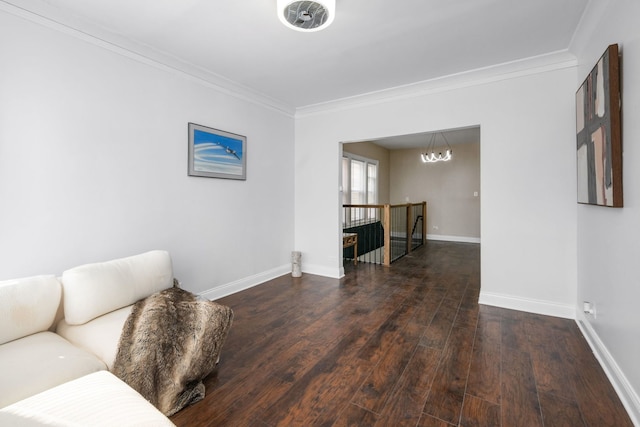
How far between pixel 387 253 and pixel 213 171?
328cm

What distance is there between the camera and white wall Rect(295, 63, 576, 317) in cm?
288

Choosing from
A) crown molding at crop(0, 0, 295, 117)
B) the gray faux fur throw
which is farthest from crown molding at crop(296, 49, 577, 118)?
the gray faux fur throw

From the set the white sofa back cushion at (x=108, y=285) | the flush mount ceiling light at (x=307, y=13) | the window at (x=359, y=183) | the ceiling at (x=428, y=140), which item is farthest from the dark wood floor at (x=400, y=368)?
the ceiling at (x=428, y=140)

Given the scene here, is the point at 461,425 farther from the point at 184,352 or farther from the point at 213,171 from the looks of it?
the point at 213,171

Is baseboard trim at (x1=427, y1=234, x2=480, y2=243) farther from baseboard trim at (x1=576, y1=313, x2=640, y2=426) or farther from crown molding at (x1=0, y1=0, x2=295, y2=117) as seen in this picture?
crown molding at (x1=0, y1=0, x2=295, y2=117)

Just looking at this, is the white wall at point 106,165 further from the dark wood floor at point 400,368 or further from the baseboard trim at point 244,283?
the dark wood floor at point 400,368

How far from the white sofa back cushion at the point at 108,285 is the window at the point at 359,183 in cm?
455

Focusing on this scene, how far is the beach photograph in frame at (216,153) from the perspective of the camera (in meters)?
3.16

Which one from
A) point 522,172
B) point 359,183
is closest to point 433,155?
point 359,183

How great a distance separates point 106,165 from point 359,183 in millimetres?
5598

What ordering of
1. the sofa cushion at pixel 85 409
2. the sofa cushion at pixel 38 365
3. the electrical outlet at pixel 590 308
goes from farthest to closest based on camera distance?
the electrical outlet at pixel 590 308 < the sofa cushion at pixel 38 365 < the sofa cushion at pixel 85 409

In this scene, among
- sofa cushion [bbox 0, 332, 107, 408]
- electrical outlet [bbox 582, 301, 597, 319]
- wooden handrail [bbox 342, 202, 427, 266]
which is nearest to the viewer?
sofa cushion [bbox 0, 332, 107, 408]

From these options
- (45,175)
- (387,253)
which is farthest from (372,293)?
(45,175)

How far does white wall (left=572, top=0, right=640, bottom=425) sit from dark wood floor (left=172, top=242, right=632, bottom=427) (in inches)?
7.1
